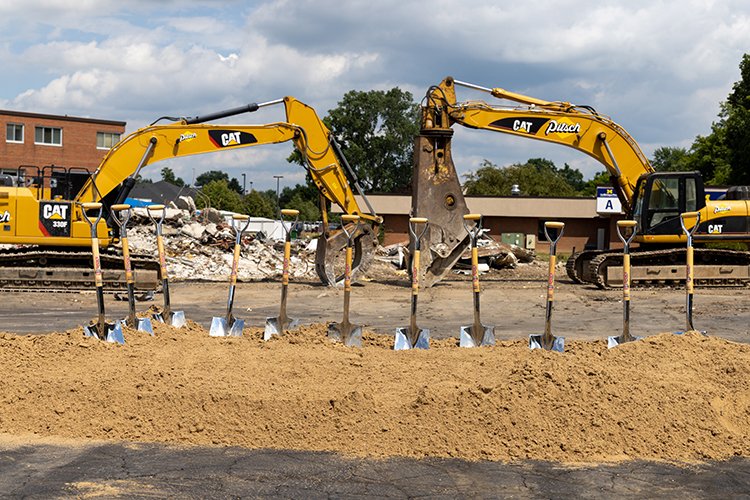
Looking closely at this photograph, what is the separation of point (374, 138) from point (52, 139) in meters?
34.5

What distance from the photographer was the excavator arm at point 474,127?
70.0ft

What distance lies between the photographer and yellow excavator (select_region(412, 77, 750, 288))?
2139 cm

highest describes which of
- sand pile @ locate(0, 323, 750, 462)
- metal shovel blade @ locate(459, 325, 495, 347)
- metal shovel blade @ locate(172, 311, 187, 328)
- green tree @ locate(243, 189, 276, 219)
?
green tree @ locate(243, 189, 276, 219)

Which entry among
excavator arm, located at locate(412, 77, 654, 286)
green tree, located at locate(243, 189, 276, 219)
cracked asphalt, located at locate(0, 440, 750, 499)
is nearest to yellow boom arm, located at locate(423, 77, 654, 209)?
excavator arm, located at locate(412, 77, 654, 286)

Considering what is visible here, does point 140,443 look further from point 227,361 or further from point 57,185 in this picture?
point 57,185

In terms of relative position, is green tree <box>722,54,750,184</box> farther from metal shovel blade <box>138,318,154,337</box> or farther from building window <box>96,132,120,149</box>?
metal shovel blade <box>138,318,154,337</box>

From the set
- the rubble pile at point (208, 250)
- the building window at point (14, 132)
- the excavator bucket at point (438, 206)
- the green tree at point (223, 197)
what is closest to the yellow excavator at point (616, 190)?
the excavator bucket at point (438, 206)

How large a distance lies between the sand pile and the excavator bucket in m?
12.0

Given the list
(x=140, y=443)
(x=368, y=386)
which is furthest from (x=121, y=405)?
(x=368, y=386)

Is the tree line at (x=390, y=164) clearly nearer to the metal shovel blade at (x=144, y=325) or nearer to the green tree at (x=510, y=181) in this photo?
the green tree at (x=510, y=181)

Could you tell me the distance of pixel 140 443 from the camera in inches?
290

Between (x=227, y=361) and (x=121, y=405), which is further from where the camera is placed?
(x=227, y=361)

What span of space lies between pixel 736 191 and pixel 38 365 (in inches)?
779

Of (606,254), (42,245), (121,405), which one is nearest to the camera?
(121,405)
